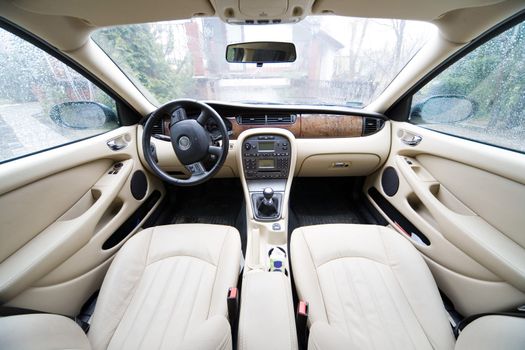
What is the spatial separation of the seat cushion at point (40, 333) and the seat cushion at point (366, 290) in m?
0.78

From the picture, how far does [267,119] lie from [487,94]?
1371 millimetres

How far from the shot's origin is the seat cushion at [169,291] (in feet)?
2.85

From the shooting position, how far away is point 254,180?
1785 mm

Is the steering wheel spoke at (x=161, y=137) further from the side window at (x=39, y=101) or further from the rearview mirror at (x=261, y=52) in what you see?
the rearview mirror at (x=261, y=52)

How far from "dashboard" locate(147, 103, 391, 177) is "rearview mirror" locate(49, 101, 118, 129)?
356 millimetres

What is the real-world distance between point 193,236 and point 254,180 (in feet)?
2.18

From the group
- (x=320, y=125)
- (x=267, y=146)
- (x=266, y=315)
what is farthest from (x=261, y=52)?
(x=266, y=315)

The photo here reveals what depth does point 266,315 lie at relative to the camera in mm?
792

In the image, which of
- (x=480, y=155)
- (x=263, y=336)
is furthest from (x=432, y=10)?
(x=263, y=336)

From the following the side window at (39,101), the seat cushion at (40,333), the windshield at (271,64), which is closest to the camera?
the seat cushion at (40,333)

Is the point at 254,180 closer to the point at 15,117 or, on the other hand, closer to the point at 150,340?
the point at 150,340

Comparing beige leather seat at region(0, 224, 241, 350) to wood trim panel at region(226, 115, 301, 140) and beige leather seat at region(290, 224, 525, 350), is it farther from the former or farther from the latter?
wood trim panel at region(226, 115, 301, 140)

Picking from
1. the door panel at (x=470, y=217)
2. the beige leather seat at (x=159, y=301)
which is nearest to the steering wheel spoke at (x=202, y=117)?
the beige leather seat at (x=159, y=301)

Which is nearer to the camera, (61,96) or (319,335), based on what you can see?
(319,335)
